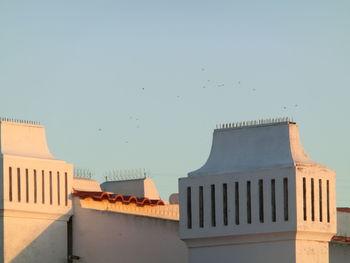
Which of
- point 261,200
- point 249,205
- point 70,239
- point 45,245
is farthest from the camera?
point 70,239

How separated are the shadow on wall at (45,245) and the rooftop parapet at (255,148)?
935cm

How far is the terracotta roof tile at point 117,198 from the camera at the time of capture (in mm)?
86875

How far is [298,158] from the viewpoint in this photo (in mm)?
76438

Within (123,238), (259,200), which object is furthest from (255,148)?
(123,238)

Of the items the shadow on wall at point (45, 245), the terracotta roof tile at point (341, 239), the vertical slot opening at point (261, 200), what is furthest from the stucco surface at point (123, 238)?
the vertical slot opening at point (261, 200)

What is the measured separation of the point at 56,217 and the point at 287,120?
47.0 feet

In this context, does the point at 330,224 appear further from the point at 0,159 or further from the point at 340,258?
the point at 0,159

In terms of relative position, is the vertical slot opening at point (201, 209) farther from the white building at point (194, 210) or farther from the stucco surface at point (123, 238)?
the stucco surface at point (123, 238)

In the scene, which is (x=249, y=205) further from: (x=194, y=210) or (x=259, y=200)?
(x=194, y=210)

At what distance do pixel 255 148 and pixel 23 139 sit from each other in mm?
12943

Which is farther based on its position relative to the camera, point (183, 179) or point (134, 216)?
point (134, 216)

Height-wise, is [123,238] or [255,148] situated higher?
[255,148]

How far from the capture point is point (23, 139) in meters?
84.4

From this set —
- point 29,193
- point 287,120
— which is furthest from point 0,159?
point 287,120
